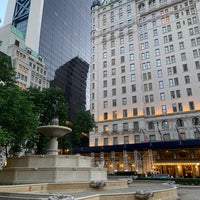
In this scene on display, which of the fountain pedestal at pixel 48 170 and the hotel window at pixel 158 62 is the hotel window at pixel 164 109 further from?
the fountain pedestal at pixel 48 170

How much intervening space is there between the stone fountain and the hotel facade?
27.3 metres

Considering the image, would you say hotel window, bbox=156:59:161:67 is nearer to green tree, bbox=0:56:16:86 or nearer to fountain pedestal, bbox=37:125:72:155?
fountain pedestal, bbox=37:125:72:155

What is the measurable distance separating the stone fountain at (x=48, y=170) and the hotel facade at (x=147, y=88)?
27295mm

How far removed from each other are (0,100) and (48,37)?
8846 cm

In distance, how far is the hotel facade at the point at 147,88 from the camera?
151ft

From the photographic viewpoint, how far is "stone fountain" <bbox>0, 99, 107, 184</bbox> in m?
16.2

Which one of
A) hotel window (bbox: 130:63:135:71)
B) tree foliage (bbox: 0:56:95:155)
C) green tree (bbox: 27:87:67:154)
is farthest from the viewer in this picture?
hotel window (bbox: 130:63:135:71)

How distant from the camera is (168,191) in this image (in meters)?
15.6

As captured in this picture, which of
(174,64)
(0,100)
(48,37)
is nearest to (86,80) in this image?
(48,37)

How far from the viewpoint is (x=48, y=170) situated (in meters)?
16.3

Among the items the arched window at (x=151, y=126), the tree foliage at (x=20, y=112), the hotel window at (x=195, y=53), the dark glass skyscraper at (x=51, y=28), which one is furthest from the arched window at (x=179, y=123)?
the dark glass skyscraper at (x=51, y=28)

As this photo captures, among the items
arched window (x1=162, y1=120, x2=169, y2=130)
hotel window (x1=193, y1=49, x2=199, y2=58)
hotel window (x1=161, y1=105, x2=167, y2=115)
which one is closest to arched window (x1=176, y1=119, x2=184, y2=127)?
arched window (x1=162, y1=120, x2=169, y2=130)

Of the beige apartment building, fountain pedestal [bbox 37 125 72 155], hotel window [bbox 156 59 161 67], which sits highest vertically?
the beige apartment building

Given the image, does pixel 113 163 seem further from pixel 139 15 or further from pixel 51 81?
pixel 51 81
